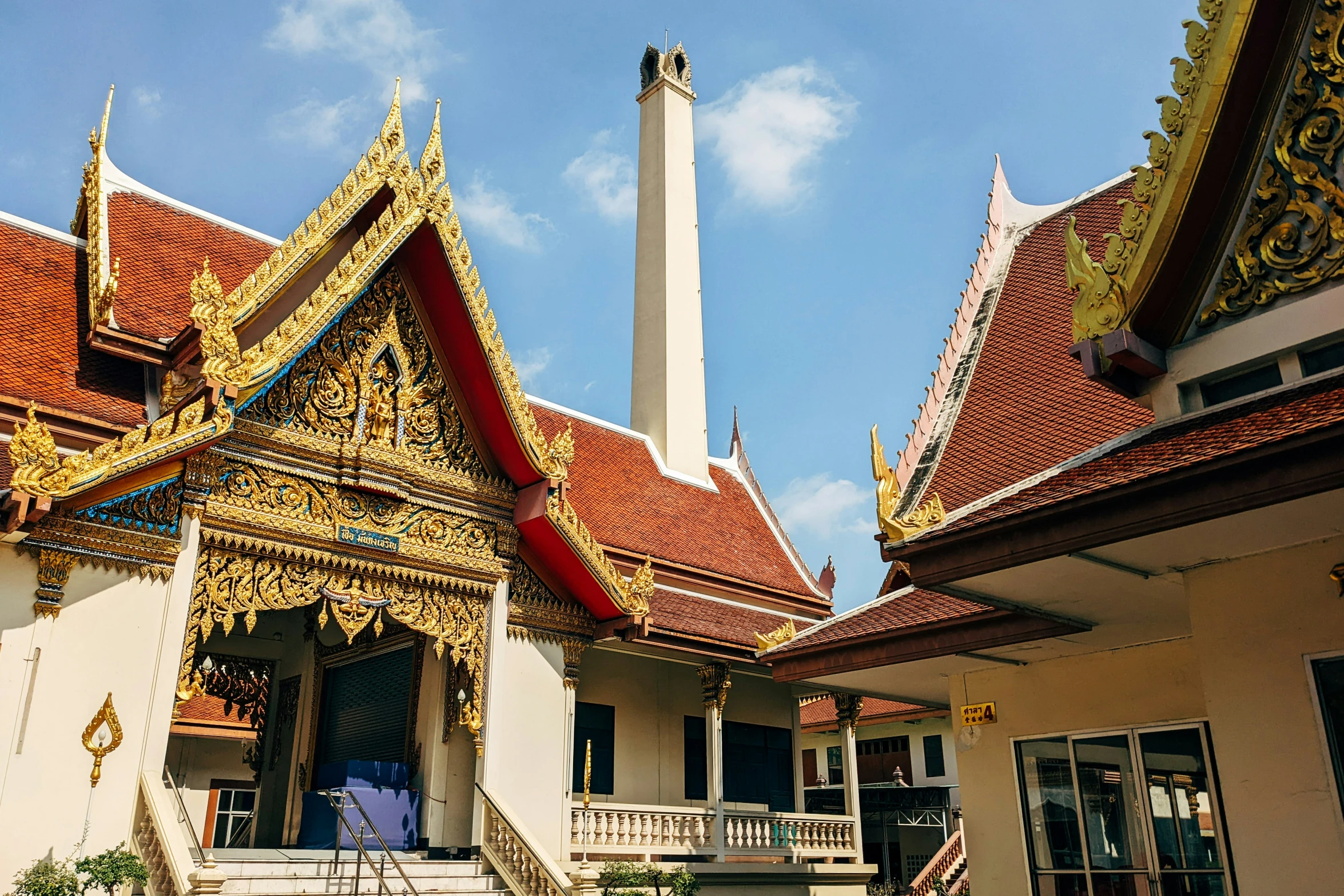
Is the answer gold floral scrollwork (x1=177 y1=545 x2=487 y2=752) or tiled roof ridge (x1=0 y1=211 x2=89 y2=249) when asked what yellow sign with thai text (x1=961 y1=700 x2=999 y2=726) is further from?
tiled roof ridge (x1=0 y1=211 x2=89 y2=249)

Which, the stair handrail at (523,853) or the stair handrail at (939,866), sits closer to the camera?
the stair handrail at (523,853)

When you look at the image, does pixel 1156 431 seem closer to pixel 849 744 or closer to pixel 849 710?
pixel 849 710

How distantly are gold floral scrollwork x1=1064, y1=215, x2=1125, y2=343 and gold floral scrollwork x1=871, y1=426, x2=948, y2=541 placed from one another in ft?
5.32

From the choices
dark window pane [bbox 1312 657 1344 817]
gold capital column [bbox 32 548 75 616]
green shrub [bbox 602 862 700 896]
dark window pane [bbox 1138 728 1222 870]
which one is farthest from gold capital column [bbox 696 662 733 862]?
dark window pane [bbox 1312 657 1344 817]

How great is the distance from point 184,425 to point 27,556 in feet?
5.06

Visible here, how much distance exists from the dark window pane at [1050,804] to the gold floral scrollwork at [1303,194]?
417cm

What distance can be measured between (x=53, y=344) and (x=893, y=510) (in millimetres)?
8263

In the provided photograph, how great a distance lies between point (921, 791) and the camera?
78.0 feet

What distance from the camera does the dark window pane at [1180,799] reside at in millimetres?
8250

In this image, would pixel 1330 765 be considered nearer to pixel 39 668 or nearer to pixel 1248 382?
pixel 1248 382

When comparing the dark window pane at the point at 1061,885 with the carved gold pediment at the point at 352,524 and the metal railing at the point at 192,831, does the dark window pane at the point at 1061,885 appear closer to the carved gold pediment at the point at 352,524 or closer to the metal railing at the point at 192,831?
the carved gold pediment at the point at 352,524

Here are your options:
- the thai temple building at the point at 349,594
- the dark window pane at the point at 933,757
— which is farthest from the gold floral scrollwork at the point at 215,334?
the dark window pane at the point at 933,757

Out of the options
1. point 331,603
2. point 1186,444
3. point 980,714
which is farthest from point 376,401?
point 1186,444

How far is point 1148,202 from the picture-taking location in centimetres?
779
